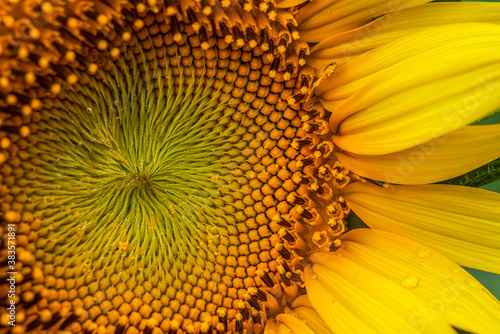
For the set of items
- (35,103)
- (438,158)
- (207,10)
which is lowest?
(438,158)

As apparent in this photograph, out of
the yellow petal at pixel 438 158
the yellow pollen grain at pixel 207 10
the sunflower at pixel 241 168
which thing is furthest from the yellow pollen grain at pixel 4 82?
the yellow petal at pixel 438 158

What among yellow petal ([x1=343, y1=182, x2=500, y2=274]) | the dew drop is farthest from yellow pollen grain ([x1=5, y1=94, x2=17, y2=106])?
the dew drop

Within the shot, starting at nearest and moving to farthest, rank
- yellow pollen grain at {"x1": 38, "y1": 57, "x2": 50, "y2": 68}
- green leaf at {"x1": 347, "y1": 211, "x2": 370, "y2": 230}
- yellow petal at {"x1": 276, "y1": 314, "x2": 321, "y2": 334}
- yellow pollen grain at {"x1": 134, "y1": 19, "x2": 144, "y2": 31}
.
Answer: yellow pollen grain at {"x1": 38, "y1": 57, "x2": 50, "y2": 68}
yellow pollen grain at {"x1": 134, "y1": 19, "x2": 144, "y2": 31}
yellow petal at {"x1": 276, "y1": 314, "x2": 321, "y2": 334}
green leaf at {"x1": 347, "y1": 211, "x2": 370, "y2": 230}

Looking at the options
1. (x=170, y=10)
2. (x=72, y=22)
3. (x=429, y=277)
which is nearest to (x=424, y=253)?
(x=429, y=277)

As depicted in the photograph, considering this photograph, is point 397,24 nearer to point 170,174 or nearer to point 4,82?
point 170,174

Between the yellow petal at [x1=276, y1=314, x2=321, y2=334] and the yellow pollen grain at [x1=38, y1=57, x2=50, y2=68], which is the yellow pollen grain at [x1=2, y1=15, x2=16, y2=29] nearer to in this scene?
the yellow pollen grain at [x1=38, y1=57, x2=50, y2=68]

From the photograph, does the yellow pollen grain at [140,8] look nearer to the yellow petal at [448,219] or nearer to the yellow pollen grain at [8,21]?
the yellow pollen grain at [8,21]
